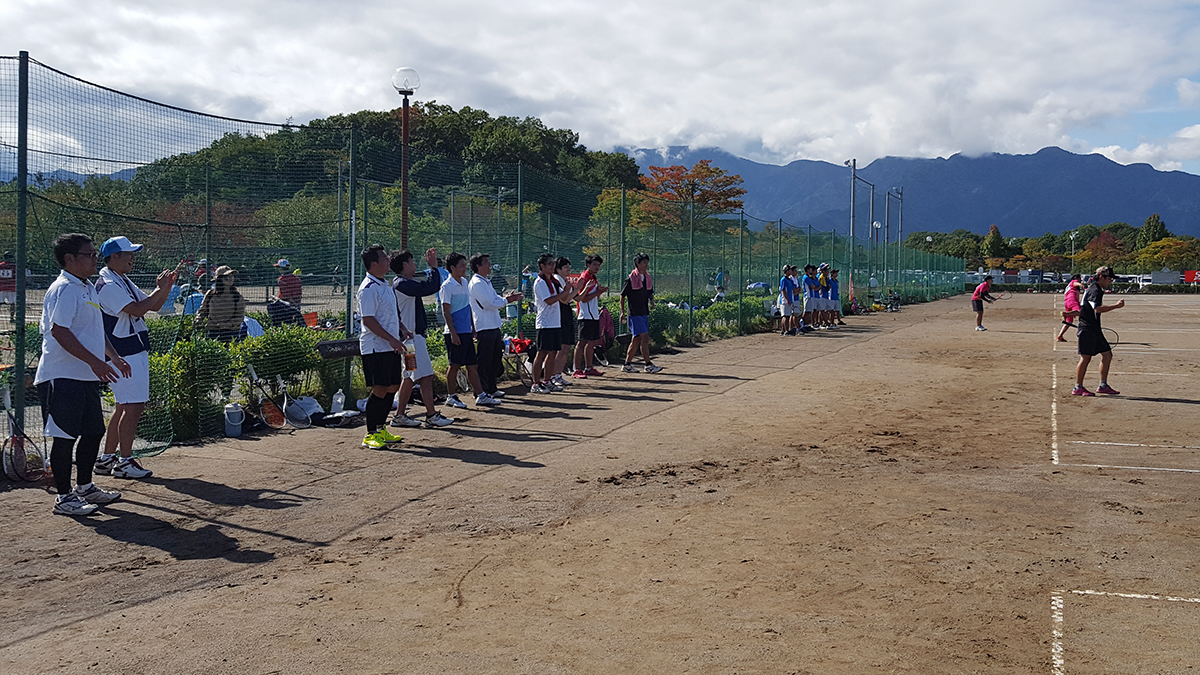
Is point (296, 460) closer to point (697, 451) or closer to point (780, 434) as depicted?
point (697, 451)

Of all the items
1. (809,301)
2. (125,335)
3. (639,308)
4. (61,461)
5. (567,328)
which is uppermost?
(809,301)

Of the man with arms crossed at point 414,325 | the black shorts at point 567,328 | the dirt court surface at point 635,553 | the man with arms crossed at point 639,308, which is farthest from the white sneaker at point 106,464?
the man with arms crossed at point 639,308

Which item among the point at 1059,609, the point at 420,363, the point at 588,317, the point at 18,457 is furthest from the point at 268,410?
the point at 1059,609

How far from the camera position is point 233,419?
9.63 metres

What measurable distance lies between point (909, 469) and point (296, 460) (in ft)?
17.5

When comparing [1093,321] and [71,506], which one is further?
[1093,321]

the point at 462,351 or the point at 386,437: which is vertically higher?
the point at 462,351

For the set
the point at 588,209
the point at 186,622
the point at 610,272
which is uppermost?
the point at 588,209

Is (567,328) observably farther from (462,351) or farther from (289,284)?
(289,284)

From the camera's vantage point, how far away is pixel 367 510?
6.84 m

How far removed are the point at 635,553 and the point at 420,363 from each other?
4.95m

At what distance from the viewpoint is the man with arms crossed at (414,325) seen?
32.9 ft

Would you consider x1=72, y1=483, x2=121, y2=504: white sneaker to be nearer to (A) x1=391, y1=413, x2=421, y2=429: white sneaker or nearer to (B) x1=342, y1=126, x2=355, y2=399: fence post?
(A) x1=391, y1=413, x2=421, y2=429: white sneaker

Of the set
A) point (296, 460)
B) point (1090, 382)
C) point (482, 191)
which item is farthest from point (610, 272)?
point (296, 460)
